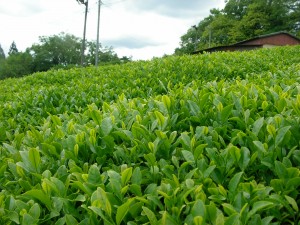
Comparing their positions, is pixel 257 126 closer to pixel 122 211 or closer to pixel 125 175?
pixel 125 175

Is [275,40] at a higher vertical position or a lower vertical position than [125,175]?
higher

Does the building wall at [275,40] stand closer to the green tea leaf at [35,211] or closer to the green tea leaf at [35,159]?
the green tea leaf at [35,159]

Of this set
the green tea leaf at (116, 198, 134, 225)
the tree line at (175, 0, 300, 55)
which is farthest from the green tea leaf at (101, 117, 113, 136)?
the tree line at (175, 0, 300, 55)

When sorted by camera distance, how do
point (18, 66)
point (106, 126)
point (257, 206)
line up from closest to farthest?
1. point (257, 206)
2. point (106, 126)
3. point (18, 66)

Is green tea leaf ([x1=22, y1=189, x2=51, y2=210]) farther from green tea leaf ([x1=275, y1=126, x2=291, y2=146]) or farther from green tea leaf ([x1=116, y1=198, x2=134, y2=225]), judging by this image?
green tea leaf ([x1=275, y1=126, x2=291, y2=146])

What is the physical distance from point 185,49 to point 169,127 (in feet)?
238

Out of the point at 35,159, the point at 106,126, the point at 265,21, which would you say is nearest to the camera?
the point at 35,159

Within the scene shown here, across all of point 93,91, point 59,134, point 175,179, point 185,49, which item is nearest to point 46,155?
point 59,134

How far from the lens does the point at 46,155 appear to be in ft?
6.14

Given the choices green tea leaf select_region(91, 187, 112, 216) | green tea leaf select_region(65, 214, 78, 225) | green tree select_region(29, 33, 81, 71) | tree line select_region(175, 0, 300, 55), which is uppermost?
tree line select_region(175, 0, 300, 55)

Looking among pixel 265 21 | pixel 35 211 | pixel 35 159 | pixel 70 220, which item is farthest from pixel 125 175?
pixel 265 21

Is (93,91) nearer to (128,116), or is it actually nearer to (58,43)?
(128,116)

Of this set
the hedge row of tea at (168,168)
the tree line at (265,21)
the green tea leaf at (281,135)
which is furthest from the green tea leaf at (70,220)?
the tree line at (265,21)

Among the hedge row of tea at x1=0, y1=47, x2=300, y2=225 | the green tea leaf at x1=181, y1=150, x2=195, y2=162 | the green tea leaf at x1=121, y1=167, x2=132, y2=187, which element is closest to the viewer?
the hedge row of tea at x1=0, y1=47, x2=300, y2=225
